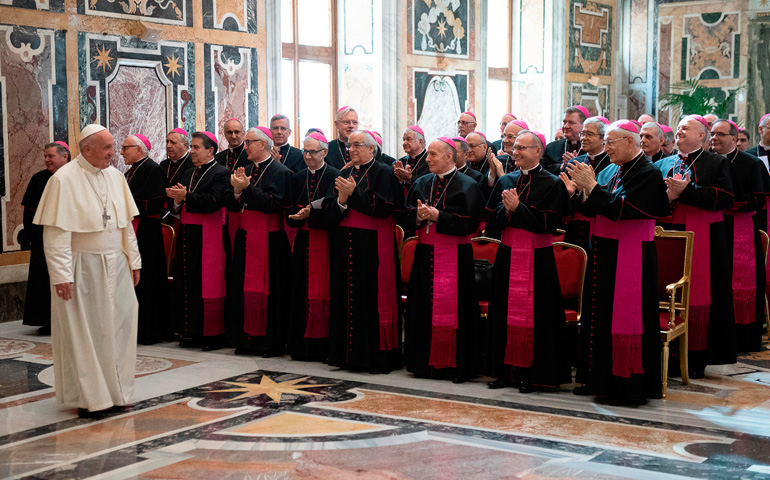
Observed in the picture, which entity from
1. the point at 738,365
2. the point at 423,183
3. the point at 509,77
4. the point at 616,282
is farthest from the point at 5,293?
the point at 509,77

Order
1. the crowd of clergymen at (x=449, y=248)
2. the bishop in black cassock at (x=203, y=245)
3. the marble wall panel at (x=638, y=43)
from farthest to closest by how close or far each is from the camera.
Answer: the marble wall panel at (x=638, y=43) → the bishop in black cassock at (x=203, y=245) → the crowd of clergymen at (x=449, y=248)

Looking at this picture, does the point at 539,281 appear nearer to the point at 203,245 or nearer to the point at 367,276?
the point at 367,276

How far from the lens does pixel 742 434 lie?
17.0 ft

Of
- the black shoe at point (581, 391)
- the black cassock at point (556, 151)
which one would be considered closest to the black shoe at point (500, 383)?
the black shoe at point (581, 391)

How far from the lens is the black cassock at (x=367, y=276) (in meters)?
6.82

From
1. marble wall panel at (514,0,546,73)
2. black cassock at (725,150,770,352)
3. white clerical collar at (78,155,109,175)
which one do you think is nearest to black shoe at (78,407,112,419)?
white clerical collar at (78,155,109,175)

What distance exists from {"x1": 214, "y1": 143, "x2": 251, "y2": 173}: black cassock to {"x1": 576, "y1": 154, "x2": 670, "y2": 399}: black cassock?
3.59 meters

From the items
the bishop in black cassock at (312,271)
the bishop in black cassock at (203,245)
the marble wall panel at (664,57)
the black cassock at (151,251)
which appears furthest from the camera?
the marble wall panel at (664,57)

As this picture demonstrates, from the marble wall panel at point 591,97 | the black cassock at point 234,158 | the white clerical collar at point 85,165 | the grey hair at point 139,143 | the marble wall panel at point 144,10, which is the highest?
the marble wall panel at point 144,10

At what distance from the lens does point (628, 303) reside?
5.86 m

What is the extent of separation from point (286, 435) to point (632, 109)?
12416 millimetres

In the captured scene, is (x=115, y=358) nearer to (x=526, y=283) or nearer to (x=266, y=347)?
(x=266, y=347)

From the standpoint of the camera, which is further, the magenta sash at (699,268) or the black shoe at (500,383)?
the magenta sash at (699,268)

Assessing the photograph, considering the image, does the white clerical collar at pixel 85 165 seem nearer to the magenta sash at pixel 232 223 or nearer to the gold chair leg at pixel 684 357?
the magenta sash at pixel 232 223
